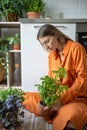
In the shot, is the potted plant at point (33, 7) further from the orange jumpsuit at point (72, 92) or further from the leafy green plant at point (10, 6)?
the orange jumpsuit at point (72, 92)

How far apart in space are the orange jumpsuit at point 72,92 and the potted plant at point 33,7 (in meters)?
0.77

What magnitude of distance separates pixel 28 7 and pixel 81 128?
1.55 meters

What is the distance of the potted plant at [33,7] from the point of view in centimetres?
215

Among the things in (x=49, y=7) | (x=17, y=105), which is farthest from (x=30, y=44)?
(x=17, y=105)

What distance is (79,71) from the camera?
1353 mm

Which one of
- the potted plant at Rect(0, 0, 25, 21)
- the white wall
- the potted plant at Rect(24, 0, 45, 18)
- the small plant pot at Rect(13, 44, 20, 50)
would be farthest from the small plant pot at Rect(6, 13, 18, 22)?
the white wall

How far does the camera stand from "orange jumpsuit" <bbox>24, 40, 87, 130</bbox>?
1189 mm

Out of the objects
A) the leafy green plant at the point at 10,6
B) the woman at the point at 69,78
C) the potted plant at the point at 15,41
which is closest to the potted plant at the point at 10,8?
the leafy green plant at the point at 10,6

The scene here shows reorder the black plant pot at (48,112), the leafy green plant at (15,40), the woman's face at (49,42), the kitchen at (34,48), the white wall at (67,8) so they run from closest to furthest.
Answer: the black plant pot at (48,112) → the woman's face at (49,42) → the kitchen at (34,48) → the leafy green plant at (15,40) → the white wall at (67,8)

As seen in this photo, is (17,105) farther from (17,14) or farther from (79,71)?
(17,14)

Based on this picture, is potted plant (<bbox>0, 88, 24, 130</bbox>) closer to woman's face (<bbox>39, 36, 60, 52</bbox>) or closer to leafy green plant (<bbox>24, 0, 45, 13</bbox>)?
woman's face (<bbox>39, 36, 60, 52</bbox>)

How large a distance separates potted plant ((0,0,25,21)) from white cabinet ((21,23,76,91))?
0.32 meters

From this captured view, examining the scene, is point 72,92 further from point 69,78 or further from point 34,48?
point 34,48

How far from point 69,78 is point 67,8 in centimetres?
130
